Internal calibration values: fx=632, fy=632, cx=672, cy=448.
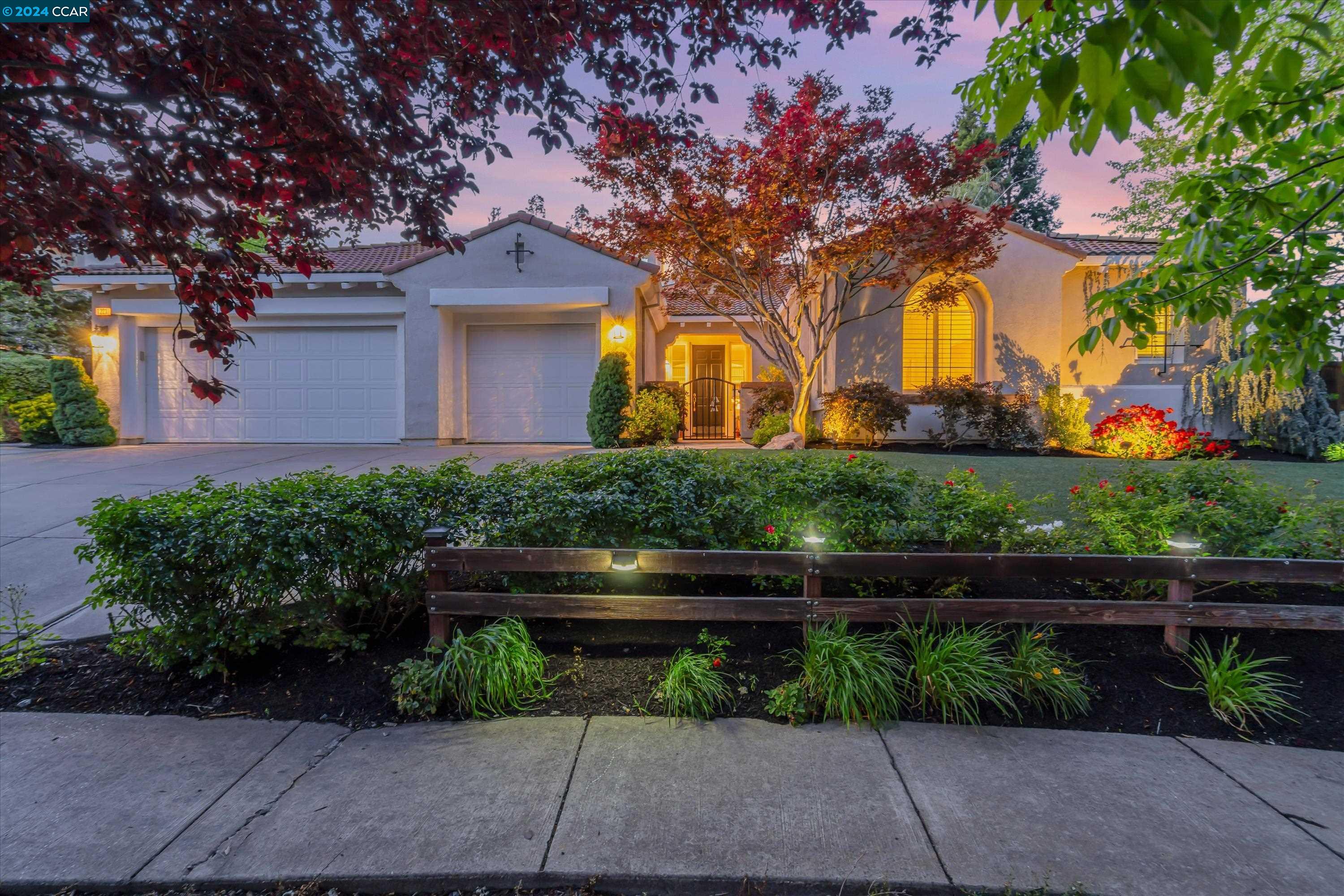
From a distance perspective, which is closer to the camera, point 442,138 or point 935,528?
point 442,138

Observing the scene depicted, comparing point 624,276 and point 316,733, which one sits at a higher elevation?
point 624,276

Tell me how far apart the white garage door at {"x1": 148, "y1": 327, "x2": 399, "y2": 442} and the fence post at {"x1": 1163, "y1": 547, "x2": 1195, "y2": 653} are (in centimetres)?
1260

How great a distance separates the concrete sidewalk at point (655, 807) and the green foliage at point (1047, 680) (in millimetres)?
191

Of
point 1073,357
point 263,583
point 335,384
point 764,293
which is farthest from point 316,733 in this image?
point 1073,357

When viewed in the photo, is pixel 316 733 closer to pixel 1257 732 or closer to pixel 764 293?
pixel 1257 732

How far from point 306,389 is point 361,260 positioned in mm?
3151

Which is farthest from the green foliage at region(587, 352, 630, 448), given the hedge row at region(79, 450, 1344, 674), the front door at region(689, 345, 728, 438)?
the hedge row at region(79, 450, 1344, 674)

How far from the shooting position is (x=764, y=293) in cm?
1134

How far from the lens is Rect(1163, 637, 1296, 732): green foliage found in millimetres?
3105

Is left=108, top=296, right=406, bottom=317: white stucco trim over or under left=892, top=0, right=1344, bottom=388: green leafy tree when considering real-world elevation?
over

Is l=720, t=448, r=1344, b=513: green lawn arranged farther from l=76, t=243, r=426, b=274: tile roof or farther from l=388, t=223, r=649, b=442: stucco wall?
l=76, t=243, r=426, b=274: tile roof

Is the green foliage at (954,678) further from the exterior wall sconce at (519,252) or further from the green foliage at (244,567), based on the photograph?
the exterior wall sconce at (519,252)

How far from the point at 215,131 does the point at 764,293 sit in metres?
9.53

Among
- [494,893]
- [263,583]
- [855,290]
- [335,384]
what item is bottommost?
[494,893]
